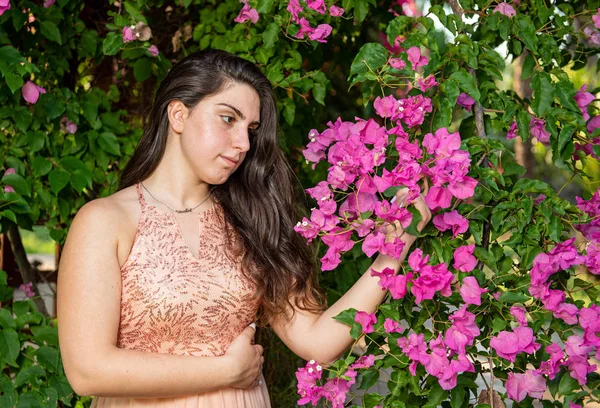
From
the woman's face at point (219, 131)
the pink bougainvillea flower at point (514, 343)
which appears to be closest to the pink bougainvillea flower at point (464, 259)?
the pink bougainvillea flower at point (514, 343)

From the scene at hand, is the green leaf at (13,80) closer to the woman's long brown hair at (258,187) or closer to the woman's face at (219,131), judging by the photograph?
the woman's long brown hair at (258,187)

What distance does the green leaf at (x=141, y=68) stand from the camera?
8.54 feet

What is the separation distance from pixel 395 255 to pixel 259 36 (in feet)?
3.72

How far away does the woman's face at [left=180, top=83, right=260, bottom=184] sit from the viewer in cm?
179

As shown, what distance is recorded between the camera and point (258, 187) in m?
2.04

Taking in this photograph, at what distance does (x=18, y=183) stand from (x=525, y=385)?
62.8 inches

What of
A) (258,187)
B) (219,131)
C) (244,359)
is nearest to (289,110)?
(258,187)

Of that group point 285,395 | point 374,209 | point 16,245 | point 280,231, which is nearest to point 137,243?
point 280,231

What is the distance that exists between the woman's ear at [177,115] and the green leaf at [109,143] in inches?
30.3

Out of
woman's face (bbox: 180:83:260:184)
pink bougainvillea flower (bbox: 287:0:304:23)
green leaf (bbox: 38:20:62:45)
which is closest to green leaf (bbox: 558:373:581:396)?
woman's face (bbox: 180:83:260:184)

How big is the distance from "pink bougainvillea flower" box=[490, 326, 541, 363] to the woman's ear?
85cm

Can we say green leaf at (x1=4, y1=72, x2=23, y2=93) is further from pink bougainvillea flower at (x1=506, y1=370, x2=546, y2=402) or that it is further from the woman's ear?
pink bougainvillea flower at (x1=506, y1=370, x2=546, y2=402)

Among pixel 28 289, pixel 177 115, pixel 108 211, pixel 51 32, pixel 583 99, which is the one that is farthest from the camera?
pixel 28 289

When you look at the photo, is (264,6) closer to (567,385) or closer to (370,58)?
(370,58)
